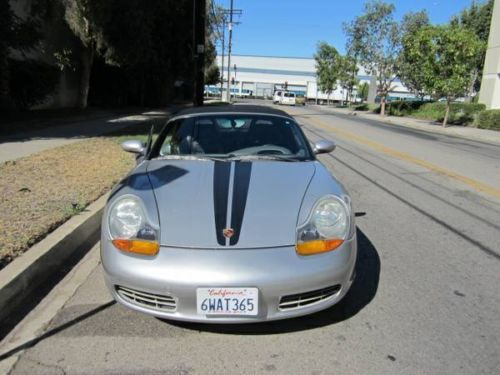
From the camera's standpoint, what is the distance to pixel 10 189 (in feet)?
20.7

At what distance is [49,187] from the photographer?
658 centimetres

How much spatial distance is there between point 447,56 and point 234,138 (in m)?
26.0

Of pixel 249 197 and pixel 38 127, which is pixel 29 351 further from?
pixel 38 127

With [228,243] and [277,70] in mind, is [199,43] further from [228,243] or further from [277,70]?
[277,70]

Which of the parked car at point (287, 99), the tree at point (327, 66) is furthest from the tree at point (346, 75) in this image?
the parked car at point (287, 99)

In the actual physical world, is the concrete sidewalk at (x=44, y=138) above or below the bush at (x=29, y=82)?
below

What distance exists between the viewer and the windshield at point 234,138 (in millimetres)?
4523

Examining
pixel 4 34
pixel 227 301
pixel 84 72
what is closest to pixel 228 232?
pixel 227 301

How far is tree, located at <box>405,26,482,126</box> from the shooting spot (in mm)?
26486

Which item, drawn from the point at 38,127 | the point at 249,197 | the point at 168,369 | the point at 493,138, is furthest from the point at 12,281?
the point at 493,138

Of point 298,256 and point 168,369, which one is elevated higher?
point 298,256

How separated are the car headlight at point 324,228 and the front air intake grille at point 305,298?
250 mm

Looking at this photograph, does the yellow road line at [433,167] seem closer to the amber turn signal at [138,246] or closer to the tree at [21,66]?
the amber turn signal at [138,246]

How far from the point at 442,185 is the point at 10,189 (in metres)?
7.02
